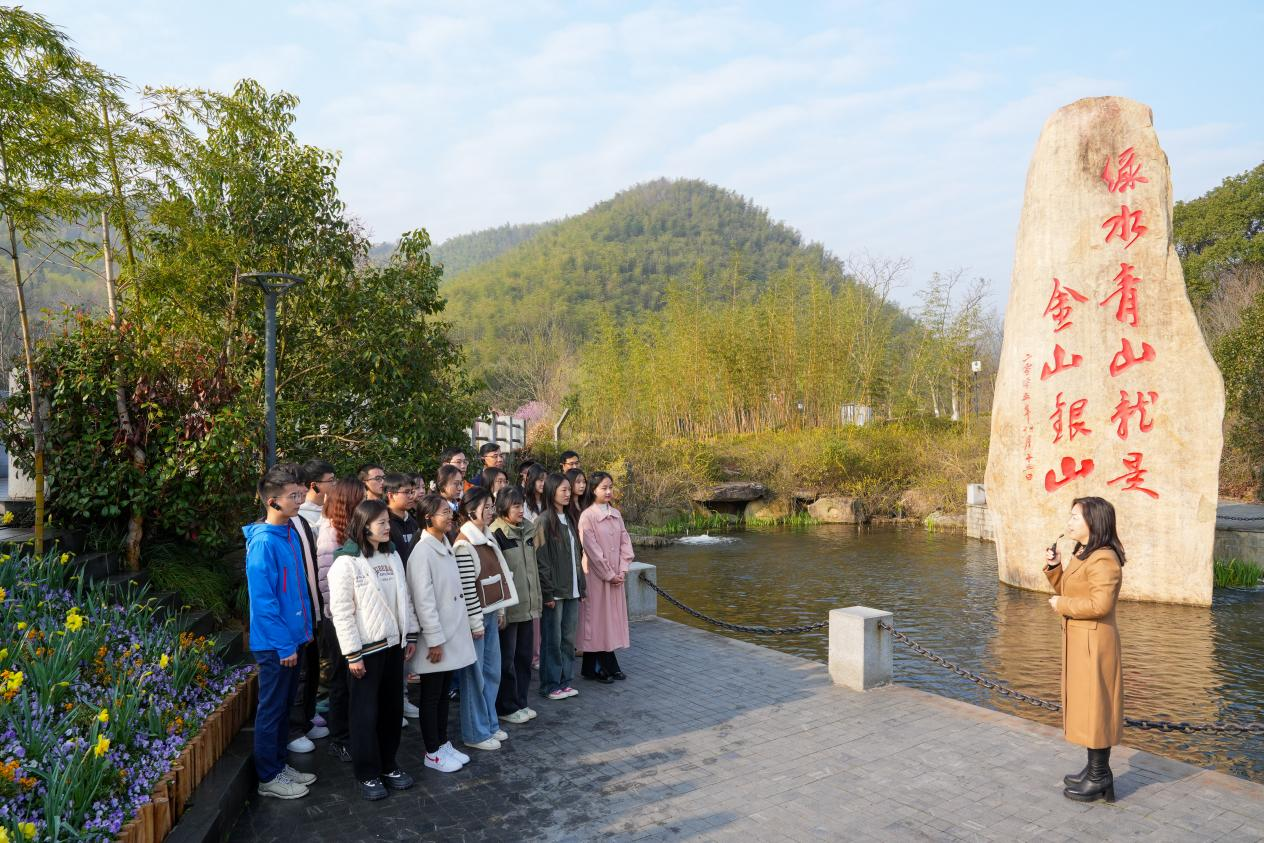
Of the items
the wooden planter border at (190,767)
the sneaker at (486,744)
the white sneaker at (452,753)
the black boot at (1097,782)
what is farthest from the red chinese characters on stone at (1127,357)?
the wooden planter border at (190,767)

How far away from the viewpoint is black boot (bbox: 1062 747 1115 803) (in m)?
3.49

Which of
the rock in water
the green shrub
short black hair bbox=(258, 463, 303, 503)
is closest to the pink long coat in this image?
short black hair bbox=(258, 463, 303, 503)

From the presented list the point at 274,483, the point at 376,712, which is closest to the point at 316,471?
the point at 274,483

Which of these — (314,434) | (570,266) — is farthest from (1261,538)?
(570,266)

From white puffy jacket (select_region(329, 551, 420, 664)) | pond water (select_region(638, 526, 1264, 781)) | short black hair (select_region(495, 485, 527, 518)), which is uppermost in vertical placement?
short black hair (select_region(495, 485, 527, 518))

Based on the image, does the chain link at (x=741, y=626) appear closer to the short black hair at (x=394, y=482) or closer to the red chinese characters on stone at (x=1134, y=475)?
the short black hair at (x=394, y=482)

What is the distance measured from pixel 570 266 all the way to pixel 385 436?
142 ft

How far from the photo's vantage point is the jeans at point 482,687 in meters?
4.20

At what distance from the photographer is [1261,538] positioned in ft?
33.3

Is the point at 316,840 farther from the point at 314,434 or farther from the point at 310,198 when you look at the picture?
the point at 310,198

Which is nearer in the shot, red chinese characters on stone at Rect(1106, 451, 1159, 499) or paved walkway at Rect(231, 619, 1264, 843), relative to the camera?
paved walkway at Rect(231, 619, 1264, 843)

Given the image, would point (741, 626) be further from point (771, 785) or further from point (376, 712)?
point (376, 712)

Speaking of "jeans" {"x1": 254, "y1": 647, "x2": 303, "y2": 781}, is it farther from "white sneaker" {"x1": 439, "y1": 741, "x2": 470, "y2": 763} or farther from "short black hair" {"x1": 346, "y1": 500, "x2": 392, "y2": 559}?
"white sneaker" {"x1": 439, "y1": 741, "x2": 470, "y2": 763}

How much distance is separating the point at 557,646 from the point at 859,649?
1853 mm
